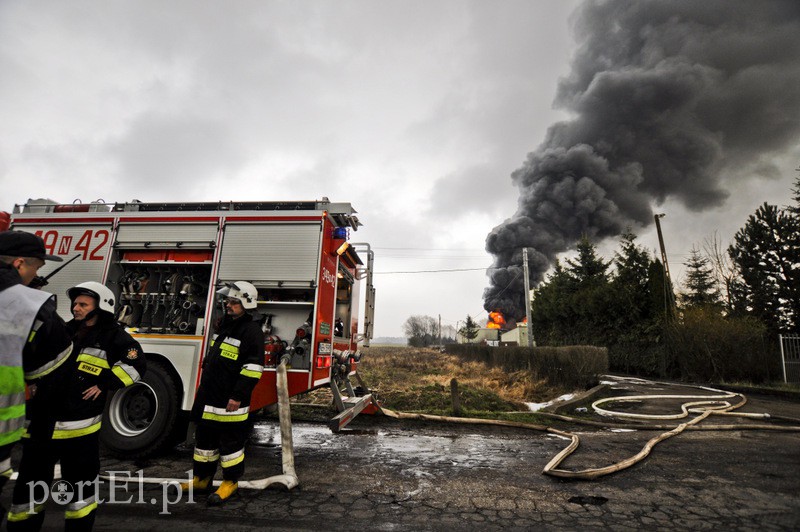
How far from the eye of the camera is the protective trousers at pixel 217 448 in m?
3.05

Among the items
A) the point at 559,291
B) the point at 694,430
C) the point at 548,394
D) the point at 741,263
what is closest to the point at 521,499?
the point at 694,430

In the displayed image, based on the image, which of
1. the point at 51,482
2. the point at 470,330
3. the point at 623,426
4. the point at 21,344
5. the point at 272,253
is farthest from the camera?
the point at 470,330

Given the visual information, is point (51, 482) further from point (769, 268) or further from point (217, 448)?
point (769, 268)

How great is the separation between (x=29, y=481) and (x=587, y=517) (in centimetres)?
353

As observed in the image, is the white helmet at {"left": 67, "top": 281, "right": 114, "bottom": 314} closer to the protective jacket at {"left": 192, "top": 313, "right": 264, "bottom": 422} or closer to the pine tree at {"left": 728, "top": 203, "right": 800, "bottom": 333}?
the protective jacket at {"left": 192, "top": 313, "right": 264, "bottom": 422}

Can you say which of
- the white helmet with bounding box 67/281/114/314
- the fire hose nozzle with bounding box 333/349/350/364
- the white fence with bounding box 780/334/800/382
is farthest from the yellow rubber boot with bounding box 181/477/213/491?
the white fence with bounding box 780/334/800/382

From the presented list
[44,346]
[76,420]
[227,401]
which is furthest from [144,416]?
[44,346]

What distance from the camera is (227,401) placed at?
3.21 meters

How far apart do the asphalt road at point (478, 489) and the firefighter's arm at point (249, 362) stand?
2.74 ft

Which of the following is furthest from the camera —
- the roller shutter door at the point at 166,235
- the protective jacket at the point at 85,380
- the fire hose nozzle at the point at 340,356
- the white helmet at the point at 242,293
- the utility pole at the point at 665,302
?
the utility pole at the point at 665,302

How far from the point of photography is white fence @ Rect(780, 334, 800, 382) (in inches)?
456

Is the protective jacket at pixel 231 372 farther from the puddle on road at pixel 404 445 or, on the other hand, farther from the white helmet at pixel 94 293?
the puddle on road at pixel 404 445

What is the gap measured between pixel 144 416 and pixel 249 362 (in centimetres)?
205

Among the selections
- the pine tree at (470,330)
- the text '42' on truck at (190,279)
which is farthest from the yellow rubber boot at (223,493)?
the pine tree at (470,330)
